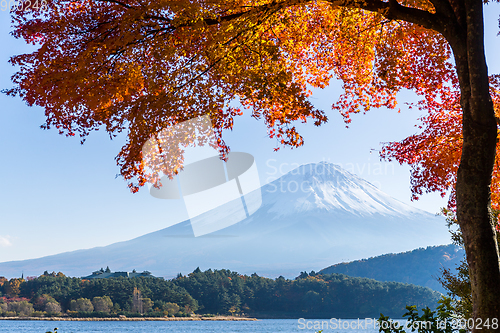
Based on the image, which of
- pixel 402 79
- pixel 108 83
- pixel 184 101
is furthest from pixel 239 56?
pixel 402 79

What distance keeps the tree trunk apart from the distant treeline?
186ft

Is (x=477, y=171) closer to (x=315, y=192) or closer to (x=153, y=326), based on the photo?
(x=153, y=326)

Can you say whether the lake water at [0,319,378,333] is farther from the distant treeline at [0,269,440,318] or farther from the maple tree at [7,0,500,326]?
the maple tree at [7,0,500,326]

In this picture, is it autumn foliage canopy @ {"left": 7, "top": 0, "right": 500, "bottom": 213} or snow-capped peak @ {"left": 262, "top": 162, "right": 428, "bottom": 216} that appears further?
snow-capped peak @ {"left": 262, "top": 162, "right": 428, "bottom": 216}

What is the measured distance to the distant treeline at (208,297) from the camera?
5825cm

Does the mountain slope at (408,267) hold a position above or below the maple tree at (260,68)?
below

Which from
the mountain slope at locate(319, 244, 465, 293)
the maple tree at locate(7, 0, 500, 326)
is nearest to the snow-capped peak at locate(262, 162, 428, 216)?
the mountain slope at locate(319, 244, 465, 293)

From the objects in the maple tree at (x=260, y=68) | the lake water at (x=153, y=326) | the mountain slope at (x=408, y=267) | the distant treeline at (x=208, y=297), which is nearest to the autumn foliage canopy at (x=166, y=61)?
the maple tree at (x=260, y=68)

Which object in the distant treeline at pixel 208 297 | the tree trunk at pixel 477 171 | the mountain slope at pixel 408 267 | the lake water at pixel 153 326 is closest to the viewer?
the tree trunk at pixel 477 171

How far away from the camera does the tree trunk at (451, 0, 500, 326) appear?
355 centimetres

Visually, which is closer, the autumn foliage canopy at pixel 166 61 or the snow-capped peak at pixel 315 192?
the autumn foliage canopy at pixel 166 61

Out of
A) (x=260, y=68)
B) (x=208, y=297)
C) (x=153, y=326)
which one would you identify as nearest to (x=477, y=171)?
(x=260, y=68)

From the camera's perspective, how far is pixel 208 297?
65688mm

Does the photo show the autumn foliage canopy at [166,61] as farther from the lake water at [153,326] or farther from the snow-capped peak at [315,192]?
the snow-capped peak at [315,192]
